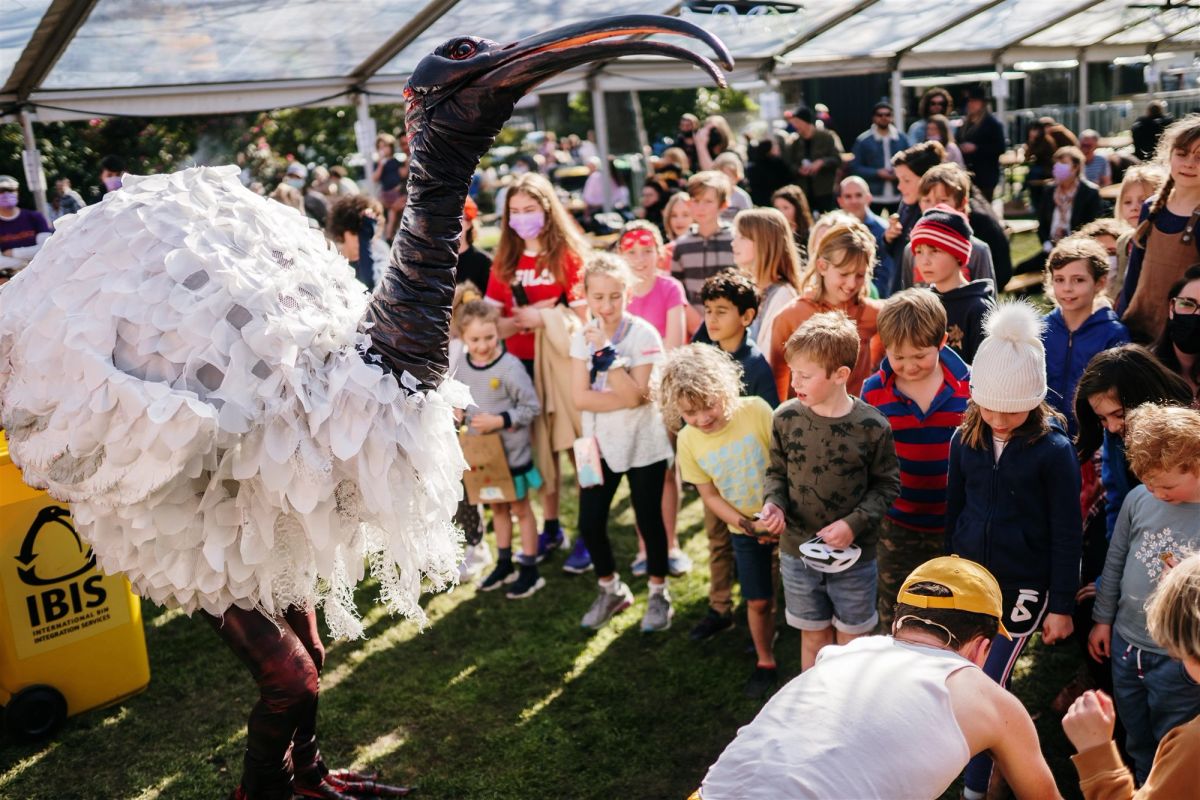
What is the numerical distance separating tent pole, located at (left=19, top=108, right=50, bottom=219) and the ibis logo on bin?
214 inches

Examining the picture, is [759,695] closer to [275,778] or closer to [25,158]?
[275,778]

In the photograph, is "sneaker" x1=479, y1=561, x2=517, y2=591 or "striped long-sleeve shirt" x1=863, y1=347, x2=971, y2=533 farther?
"sneaker" x1=479, y1=561, x2=517, y2=591

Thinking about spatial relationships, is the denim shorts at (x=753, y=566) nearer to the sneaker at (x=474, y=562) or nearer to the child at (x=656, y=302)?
A: the child at (x=656, y=302)

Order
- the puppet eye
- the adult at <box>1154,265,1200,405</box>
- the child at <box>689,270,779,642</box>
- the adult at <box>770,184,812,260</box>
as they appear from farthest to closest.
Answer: the adult at <box>770,184,812,260</box> → the child at <box>689,270,779,642</box> → the adult at <box>1154,265,1200,405</box> → the puppet eye

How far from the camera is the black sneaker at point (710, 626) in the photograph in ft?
13.6

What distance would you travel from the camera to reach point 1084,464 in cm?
337

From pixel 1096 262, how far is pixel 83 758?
3.99 meters

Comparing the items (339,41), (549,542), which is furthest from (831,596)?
(339,41)

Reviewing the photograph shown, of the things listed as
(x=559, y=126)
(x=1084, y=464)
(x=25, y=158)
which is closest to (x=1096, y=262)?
(x=1084, y=464)

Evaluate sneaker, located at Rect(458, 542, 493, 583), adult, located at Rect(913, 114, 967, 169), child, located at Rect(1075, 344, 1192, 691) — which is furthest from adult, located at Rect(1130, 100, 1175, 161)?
sneaker, located at Rect(458, 542, 493, 583)

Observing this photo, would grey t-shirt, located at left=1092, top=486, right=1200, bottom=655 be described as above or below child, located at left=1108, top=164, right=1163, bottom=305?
below

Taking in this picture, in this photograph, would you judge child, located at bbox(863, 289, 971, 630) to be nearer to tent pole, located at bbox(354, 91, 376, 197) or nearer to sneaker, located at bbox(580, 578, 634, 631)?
sneaker, located at bbox(580, 578, 634, 631)

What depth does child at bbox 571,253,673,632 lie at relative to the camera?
13.6ft

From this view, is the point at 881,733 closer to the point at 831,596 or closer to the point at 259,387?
the point at 831,596
